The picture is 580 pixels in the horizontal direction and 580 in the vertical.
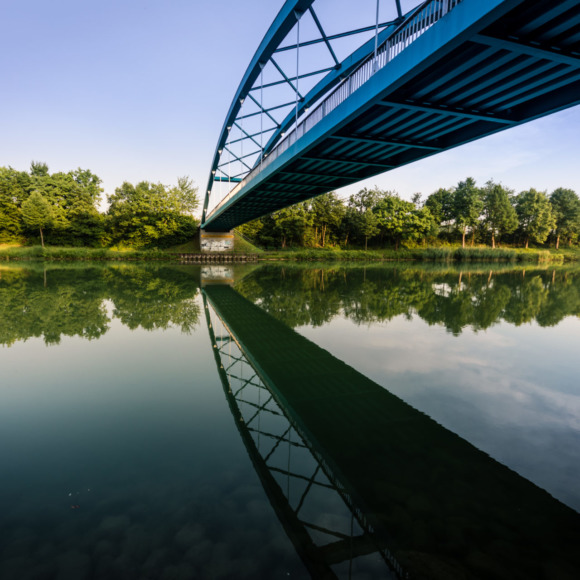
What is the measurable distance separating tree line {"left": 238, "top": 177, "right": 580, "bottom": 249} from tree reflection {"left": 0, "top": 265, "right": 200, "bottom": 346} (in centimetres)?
3986

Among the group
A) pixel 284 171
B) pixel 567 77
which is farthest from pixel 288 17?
pixel 567 77

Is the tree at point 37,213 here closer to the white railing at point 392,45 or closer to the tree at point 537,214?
the white railing at point 392,45

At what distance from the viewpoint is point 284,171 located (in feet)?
52.2

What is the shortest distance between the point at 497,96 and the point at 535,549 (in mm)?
9568

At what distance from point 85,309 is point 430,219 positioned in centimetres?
5947

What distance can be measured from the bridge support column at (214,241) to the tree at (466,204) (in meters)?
41.9

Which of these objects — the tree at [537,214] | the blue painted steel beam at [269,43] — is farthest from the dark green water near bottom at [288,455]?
the tree at [537,214]

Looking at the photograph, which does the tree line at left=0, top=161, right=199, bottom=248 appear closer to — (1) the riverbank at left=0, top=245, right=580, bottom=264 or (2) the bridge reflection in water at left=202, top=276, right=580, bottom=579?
(1) the riverbank at left=0, top=245, right=580, bottom=264

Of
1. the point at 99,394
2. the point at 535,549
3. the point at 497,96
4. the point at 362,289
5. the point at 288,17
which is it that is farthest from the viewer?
the point at 362,289

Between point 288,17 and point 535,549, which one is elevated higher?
point 288,17

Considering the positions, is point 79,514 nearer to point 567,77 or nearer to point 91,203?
point 567,77

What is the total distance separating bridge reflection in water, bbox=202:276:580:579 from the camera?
2.38 m

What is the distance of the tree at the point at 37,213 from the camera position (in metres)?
44.9

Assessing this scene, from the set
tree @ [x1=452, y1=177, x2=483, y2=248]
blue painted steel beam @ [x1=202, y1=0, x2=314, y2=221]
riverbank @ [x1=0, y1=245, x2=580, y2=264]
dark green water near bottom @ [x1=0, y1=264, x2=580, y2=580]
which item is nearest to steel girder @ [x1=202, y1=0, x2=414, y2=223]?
blue painted steel beam @ [x1=202, y1=0, x2=314, y2=221]
